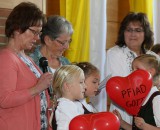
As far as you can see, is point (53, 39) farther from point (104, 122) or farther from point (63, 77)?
point (104, 122)

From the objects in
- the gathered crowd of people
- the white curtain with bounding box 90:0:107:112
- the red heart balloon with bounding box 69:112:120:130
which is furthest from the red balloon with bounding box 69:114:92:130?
the white curtain with bounding box 90:0:107:112

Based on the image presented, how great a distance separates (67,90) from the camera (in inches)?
64.9

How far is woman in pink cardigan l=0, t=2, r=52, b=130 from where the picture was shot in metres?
1.59

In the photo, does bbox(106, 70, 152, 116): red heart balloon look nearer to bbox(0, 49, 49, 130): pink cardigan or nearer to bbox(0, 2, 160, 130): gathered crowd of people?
bbox(0, 2, 160, 130): gathered crowd of people

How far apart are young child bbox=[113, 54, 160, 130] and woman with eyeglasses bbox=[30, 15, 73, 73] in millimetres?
446

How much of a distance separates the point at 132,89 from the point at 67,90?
38cm

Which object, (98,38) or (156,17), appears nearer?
(98,38)

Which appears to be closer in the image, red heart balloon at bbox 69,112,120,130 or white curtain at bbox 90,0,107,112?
red heart balloon at bbox 69,112,120,130

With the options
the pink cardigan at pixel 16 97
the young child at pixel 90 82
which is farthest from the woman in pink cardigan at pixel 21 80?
the young child at pixel 90 82

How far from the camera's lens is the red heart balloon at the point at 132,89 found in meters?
1.79

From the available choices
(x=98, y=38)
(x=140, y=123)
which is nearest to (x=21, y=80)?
(x=140, y=123)

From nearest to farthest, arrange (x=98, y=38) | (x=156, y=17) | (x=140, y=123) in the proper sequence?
(x=140, y=123)
(x=98, y=38)
(x=156, y=17)

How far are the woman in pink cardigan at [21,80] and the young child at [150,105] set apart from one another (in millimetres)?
509

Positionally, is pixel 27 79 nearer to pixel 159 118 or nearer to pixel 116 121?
pixel 116 121
